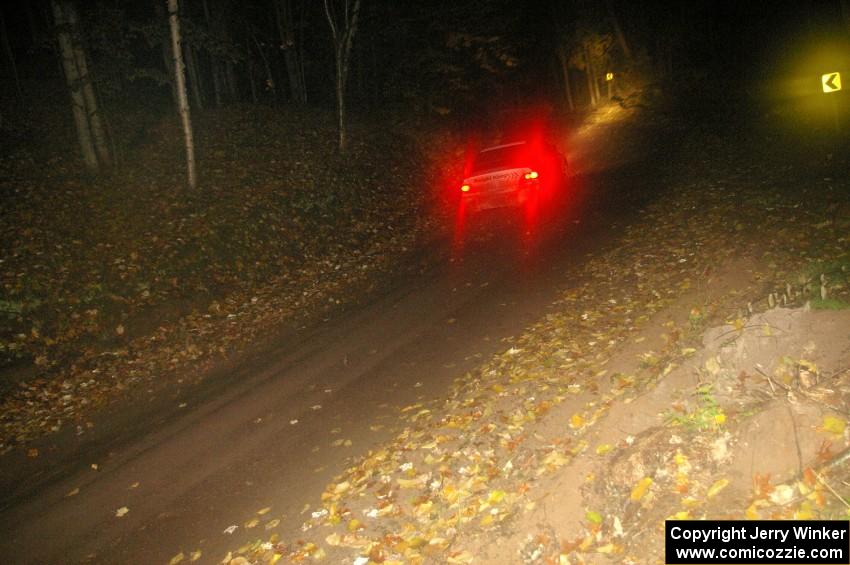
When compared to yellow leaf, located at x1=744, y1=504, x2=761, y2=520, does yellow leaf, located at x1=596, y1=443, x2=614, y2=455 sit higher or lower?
higher

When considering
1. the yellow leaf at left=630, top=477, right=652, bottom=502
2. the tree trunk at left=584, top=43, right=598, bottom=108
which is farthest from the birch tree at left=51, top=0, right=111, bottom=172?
the tree trunk at left=584, top=43, right=598, bottom=108

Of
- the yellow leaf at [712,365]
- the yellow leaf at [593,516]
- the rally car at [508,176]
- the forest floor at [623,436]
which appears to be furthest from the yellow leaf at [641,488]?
the rally car at [508,176]

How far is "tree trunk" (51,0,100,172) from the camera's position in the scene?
12.0m

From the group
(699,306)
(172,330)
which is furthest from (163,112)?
(699,306)

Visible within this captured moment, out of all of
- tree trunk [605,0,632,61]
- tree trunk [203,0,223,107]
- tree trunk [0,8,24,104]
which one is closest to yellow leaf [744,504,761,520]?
tree trunk [0,8,24,104]

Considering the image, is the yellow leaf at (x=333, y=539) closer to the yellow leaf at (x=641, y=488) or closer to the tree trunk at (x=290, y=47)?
the yellow leaf at (x=641, y=488)

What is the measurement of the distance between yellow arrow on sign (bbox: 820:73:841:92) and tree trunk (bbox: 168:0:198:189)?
13.8 metres

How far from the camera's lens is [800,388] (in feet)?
12.8

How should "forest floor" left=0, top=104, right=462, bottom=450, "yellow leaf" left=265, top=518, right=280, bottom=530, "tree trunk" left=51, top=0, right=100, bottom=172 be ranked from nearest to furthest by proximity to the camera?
"yellow leaf" left=265, top=518, right=280, bottom=530, "forest floor" left=0, top=104, right=462, bottom=450, "tree trunk" left=51, top=0, right=100, bottom=172

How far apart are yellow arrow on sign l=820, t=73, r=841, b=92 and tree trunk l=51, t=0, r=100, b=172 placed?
643 inches

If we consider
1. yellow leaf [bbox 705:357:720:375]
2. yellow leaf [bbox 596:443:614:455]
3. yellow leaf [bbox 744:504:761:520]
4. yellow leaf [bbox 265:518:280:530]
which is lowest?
yellow leaf [bbox 265:518:280:530]

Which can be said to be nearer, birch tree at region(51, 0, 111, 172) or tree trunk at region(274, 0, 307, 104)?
birch tree at region(51, 0, 111, 172)

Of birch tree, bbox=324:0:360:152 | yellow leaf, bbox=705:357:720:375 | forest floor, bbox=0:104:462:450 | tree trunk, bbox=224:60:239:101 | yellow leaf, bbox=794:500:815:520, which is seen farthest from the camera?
tree trunk, bbox=224:60:239:101

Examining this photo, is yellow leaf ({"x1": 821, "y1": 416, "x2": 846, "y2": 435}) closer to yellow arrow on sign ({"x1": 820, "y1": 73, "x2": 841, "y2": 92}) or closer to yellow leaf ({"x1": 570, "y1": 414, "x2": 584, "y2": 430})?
yellow leaf ({"x1": 570, "y1": 414, "x2": 584, "y2": 430})
